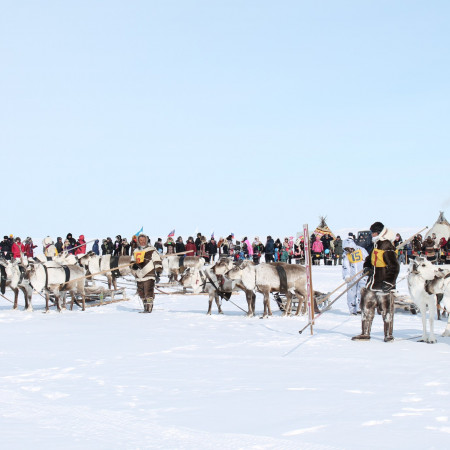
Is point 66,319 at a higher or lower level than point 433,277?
lower

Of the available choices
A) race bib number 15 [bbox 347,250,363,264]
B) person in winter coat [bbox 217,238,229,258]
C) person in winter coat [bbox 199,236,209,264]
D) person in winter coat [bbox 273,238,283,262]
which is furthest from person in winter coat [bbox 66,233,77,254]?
race bib number 15 [bbox 347,250,363,264]

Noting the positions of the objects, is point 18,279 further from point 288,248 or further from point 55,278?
point 288,248

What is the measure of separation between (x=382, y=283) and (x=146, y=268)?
6.33m

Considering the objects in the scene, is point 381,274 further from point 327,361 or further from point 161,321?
point 161,321

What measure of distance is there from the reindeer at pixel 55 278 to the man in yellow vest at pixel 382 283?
7.04 metres

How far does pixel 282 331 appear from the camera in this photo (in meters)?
10.2

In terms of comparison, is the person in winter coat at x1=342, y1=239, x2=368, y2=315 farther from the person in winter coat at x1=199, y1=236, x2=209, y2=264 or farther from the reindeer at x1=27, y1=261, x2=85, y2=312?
the person in winter coat at x1=199, y1=236, x2=209, y2=264

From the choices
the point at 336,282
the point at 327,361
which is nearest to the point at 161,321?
the point at 327,361

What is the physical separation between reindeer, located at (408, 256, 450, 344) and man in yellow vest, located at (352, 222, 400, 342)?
467mm

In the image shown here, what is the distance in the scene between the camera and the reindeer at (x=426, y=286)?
888 cm

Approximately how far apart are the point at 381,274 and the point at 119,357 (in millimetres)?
3768

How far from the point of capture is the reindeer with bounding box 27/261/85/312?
43.8ft

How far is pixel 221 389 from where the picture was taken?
19.1 feet

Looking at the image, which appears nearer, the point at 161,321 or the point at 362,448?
the point at 362,448
